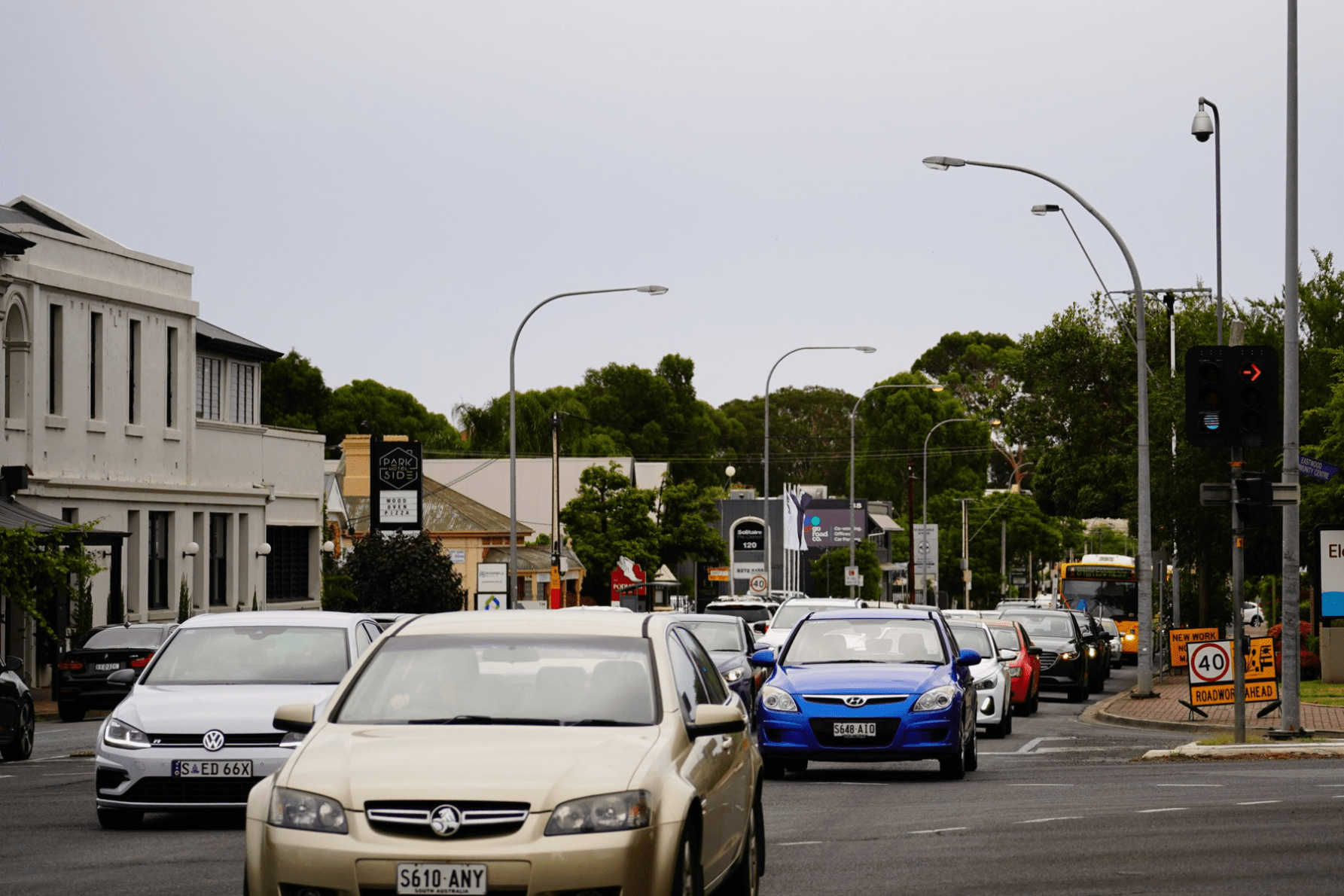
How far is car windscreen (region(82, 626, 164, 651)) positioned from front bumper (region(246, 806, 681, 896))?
23787mm

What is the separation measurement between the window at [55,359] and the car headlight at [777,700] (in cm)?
2877

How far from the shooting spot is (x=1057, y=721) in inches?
1139

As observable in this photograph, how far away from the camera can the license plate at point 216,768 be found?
13.7 m

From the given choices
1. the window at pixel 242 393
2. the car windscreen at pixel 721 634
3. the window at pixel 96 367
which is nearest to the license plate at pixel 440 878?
the car windscreen at pixel 721 634

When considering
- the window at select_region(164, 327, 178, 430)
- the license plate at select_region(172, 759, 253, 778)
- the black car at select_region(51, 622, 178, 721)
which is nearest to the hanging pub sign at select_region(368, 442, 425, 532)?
the window at select_region(164, 327, 178, 430)

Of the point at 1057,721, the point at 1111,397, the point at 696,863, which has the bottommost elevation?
the point at 1057,721

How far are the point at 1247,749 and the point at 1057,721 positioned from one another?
8816 mm

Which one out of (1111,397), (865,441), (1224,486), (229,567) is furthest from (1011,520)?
(1224,486)

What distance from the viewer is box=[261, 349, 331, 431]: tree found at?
99.4m

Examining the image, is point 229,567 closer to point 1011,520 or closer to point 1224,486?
point 1224,486

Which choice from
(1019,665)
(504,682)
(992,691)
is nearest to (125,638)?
(1019,665)

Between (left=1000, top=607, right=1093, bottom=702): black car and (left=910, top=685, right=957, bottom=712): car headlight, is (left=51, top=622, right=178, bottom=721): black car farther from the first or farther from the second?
(left=910, top=685, right=957, bottom=712): car headlight

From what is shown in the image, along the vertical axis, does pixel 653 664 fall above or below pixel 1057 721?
above

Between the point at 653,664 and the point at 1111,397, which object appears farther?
the point at 1111,397
